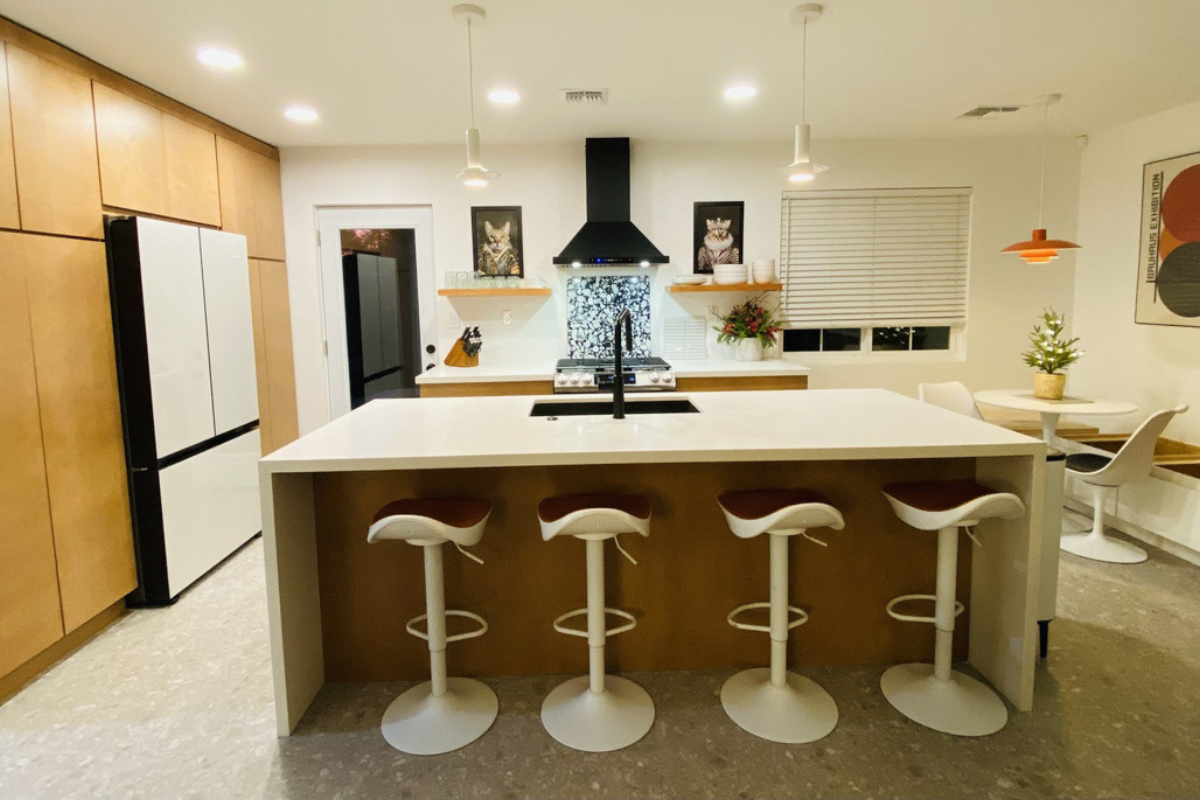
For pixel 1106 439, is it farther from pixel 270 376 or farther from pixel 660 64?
pixel 270 376

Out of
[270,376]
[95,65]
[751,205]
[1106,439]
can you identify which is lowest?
[1106,439]

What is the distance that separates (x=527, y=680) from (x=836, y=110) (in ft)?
11.3

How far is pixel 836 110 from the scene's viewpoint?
12.8 feet

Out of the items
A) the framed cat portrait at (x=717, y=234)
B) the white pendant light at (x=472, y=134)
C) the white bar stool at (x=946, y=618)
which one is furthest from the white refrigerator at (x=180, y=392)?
the white bar stool at (x=946, y=618)

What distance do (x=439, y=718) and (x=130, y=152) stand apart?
2824 mm

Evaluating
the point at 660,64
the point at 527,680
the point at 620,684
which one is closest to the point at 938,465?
the point at 620,684

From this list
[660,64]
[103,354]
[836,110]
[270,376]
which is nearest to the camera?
[103,354]

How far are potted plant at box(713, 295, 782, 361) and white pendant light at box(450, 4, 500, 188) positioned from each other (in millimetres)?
2296

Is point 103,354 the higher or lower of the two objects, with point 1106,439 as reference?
higher

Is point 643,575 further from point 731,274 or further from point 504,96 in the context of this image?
point 731,274

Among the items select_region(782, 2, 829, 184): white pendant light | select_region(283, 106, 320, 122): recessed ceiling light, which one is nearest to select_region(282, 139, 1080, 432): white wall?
select_region(283, 106, 320, 122): recessed ceiling light

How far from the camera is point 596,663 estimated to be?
2182 mm

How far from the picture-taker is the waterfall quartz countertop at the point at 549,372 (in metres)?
4.29

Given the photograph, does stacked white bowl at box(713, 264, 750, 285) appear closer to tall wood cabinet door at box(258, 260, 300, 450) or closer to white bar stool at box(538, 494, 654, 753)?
white bar stool at box(538, 494, 654, 753)
